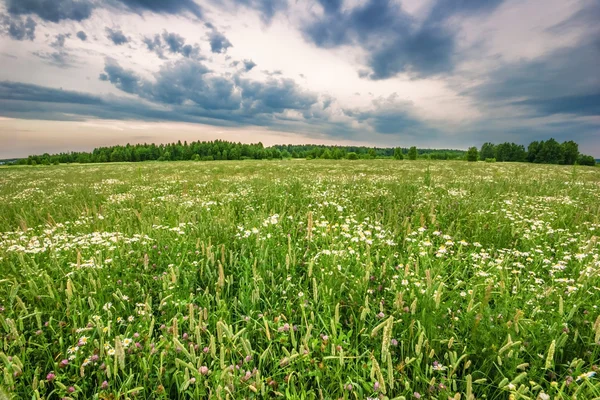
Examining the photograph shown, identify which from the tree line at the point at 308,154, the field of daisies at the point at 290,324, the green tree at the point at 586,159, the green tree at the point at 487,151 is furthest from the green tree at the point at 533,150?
the field of daisies at the point at 290,324

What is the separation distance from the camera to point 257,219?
545 cm

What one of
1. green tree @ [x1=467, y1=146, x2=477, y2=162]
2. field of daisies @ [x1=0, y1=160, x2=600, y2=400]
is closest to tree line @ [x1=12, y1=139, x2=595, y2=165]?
green tree @ [x1=467, y1=146, x2=477, y2=162]

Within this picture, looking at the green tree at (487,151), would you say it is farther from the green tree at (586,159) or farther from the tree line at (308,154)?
the green tree at (586,159)

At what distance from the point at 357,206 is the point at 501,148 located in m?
146

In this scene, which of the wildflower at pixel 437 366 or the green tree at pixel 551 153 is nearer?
the wildflower at pixel 437 366

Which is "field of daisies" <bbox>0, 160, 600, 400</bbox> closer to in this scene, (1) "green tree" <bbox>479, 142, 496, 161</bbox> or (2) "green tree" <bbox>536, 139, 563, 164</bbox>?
(2) "green tree" <bbox>536, 139, 563, 164</bbox>

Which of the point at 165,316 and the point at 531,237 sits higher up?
the point at 531,237

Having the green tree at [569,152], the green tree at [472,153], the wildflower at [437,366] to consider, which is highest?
the green tree at [569,152]

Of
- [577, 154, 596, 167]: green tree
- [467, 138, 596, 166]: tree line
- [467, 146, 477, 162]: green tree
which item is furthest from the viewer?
[577, 154, 596, 167]: green tree

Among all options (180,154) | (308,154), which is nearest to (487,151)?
(308,154)

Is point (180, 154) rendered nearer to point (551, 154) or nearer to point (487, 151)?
point (551, 154)

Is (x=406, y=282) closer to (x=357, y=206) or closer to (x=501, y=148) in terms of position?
(x=357, y=206)

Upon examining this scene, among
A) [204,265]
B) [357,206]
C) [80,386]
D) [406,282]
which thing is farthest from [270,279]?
[357,206]

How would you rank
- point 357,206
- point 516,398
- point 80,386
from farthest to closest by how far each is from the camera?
point 357,206 < point 80,386 < point 516,398
